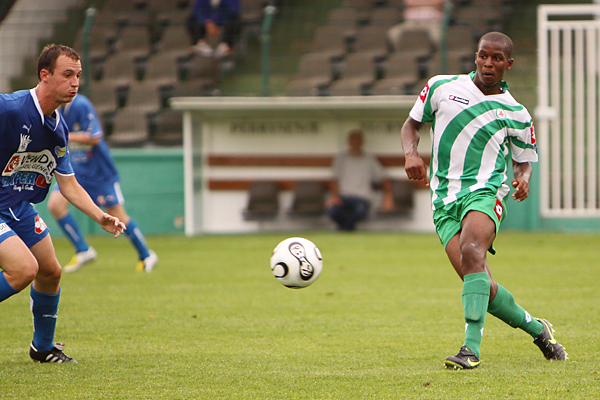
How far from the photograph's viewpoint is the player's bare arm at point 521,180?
13.9ft

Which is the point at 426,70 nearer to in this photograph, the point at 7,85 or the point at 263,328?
the point at 7,85

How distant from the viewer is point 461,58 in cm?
1339

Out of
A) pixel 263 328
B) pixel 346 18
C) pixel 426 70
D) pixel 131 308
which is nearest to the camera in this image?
Answer: pixel 263 328

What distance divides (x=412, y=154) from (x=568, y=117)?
9.35 meters

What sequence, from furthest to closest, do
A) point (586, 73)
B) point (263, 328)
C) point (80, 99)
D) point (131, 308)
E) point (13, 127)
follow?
point (586, 73)
point (80, 99)
point (131, 308)
point (263, 328)
point (13, 127)

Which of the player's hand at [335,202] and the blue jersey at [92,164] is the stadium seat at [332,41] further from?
the blue jersey at [92,164]

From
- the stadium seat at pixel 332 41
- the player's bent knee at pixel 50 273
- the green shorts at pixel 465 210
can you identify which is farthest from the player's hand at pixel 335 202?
the player's bent knee at pixel 50 273

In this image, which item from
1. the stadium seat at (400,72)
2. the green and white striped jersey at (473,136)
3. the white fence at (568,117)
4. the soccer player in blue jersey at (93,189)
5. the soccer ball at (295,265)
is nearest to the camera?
the green and white striped jersey at (473,136)

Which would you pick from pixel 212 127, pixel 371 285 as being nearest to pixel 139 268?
pixel 371 285

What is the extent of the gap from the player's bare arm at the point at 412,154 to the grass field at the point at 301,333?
109cm

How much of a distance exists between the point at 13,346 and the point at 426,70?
33.9ft

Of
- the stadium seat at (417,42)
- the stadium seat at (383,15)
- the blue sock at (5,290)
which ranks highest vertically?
the stadium seat at (383,15)

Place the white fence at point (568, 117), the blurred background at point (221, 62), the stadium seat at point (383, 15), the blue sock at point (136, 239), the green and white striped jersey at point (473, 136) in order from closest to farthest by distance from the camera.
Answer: the green and white striped jersey at point (473, 136) → the blue sock at point (136, 239) → the white fence at point (568, 117) → the blurred background at point (221, 62) → the stadium seat at point (383, 15)

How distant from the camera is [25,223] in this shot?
437cm
